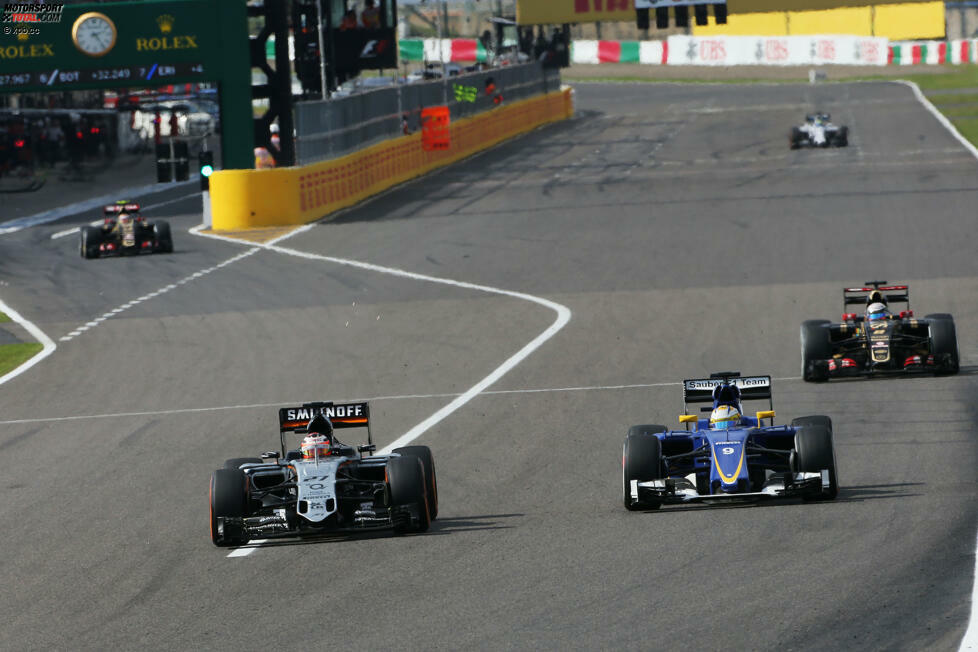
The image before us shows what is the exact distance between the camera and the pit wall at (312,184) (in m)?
41.8

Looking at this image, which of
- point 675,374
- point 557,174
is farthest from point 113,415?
point 557,174

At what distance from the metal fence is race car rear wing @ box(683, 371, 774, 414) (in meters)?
27.9

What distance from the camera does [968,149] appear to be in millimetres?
52281

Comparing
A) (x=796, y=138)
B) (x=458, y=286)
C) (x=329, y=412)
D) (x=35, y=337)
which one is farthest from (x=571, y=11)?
(x=329, y=412)

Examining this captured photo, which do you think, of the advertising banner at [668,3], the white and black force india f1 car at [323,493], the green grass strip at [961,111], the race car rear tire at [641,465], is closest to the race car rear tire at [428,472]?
the white and black force india f1 car at [323,493]

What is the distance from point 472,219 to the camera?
135 ft

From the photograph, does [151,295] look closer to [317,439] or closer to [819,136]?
[317,439]

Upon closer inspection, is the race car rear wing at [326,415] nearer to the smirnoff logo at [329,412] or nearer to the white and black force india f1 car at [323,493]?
the smirnoff logo at [329,412]

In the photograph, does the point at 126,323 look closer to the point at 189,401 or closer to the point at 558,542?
the point at 189,401

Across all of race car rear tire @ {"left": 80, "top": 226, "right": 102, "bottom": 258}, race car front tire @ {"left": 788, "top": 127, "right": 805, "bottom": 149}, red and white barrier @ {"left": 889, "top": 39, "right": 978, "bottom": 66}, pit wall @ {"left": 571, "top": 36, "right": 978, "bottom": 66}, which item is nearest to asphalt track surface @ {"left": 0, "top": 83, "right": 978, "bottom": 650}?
race car rear tire @ {"left": 80, "top": 226, "right": 102, "bottom": 258}

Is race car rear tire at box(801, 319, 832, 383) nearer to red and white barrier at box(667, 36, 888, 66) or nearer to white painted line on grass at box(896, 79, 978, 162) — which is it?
white painted line on grass at box(896, 79, 978, 162)

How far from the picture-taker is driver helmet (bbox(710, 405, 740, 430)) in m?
14.7

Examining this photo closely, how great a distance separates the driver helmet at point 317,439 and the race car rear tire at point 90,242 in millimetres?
24930

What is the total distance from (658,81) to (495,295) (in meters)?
73.9
